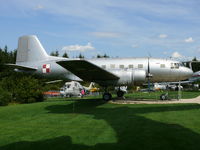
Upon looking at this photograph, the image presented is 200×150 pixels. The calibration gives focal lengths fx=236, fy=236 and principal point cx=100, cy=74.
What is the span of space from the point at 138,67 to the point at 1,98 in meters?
13.1

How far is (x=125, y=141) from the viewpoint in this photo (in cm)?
749

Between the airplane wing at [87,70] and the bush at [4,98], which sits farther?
the bush at [4,98]

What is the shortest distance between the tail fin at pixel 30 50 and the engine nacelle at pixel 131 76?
853 centimetres

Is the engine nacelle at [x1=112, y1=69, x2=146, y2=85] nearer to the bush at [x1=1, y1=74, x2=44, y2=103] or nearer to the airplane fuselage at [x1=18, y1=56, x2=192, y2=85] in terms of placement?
the airplane fuselage at [x1=18, y1=56, x2=192, y2=85]

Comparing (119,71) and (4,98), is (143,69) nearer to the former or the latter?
(119,71)

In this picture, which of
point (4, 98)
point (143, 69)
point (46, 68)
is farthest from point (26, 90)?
point (143, 69)

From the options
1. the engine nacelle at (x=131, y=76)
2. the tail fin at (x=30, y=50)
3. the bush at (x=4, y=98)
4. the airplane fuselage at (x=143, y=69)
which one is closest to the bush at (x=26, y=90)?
the bush at (x=4, y=98)

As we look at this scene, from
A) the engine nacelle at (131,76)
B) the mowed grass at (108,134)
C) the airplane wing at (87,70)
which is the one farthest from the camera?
the engine nacelle at (131,76)

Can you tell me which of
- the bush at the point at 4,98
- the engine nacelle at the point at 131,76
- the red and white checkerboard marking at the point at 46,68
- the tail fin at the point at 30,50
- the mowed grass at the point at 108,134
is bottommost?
the mowed grass at the point at 108,134

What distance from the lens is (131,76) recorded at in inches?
758

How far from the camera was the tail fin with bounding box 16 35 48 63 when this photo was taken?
2364cm

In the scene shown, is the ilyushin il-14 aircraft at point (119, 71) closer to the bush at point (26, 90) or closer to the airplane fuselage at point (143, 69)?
the airplane fuselage at point (143, 69)

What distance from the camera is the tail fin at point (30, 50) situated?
77.6ft

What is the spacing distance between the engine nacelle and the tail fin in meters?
8.53
